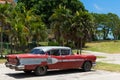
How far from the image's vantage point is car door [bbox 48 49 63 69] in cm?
1797

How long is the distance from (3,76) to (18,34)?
17413 mm

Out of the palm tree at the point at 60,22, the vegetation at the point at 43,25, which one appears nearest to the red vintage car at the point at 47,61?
the vegetation at the point at 43,25

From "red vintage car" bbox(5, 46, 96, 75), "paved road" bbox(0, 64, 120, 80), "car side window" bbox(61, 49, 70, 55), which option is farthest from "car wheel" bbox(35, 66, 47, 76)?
"car side window" bbox(61, 49, 70, 55)

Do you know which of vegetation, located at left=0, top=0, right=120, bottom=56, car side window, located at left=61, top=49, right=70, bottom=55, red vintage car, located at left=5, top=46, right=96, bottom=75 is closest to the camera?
red vintage car, located at left=5, top=46, right=96, bottom=75

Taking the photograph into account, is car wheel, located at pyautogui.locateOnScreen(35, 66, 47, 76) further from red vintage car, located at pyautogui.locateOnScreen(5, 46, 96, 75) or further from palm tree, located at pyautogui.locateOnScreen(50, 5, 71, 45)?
palm tree, located at pyautogui.locateOnScreen(50, 5, 71, 45)

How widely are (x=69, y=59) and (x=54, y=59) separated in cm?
113

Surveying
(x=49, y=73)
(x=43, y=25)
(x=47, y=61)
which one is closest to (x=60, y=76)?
(x=47, y=61)

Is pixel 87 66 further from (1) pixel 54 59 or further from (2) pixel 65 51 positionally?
(1) pixel 54 59

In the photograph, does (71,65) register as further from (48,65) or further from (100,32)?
(100,32)

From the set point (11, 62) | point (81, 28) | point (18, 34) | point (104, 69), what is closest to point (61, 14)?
point (81, 28)

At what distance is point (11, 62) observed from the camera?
17.3 metres

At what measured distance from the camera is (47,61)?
1777cm

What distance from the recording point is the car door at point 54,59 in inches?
707

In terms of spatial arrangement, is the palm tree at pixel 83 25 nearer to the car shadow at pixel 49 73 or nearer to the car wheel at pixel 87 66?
the car wheel at pixel 87 66
